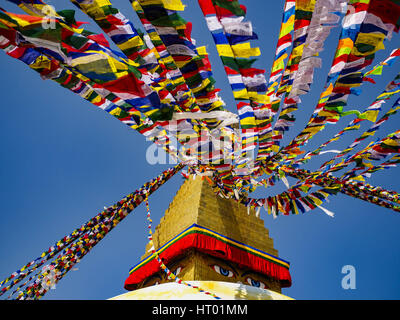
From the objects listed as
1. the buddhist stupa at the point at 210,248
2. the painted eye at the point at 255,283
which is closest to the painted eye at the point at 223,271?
the buddhist stupa at the point at 210,248

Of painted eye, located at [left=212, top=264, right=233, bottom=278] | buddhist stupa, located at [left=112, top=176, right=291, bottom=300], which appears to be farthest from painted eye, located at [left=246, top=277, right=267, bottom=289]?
painted eye, located at [left=212, top=264, right=233, bottom=278]

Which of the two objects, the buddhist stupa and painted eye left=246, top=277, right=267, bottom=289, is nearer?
the buddhist stupa

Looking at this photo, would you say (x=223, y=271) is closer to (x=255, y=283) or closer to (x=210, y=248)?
(x=210, y=248)

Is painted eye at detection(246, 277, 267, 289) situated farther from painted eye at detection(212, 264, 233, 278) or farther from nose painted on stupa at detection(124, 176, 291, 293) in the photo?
painted eye at detection(212, 264, 233, 278)

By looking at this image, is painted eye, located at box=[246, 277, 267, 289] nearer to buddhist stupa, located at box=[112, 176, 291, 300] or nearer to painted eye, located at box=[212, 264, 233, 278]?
buddhist stupa, located at box=[112, 176, 291, 300]

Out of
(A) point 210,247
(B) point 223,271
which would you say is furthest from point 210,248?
(B) point 223,271

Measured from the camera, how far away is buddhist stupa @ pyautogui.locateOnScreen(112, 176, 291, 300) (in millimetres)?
6531

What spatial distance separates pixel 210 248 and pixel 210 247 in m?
0.02

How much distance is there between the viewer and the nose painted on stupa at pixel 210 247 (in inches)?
258

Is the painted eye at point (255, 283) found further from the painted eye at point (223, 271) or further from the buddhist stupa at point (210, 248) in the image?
the painted eye at point (223, 271)

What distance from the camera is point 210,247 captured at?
6445mm

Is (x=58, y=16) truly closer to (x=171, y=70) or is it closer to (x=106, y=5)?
(x=106, y=5)

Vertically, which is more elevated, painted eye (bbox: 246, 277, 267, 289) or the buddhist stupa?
the buddhist stupa
